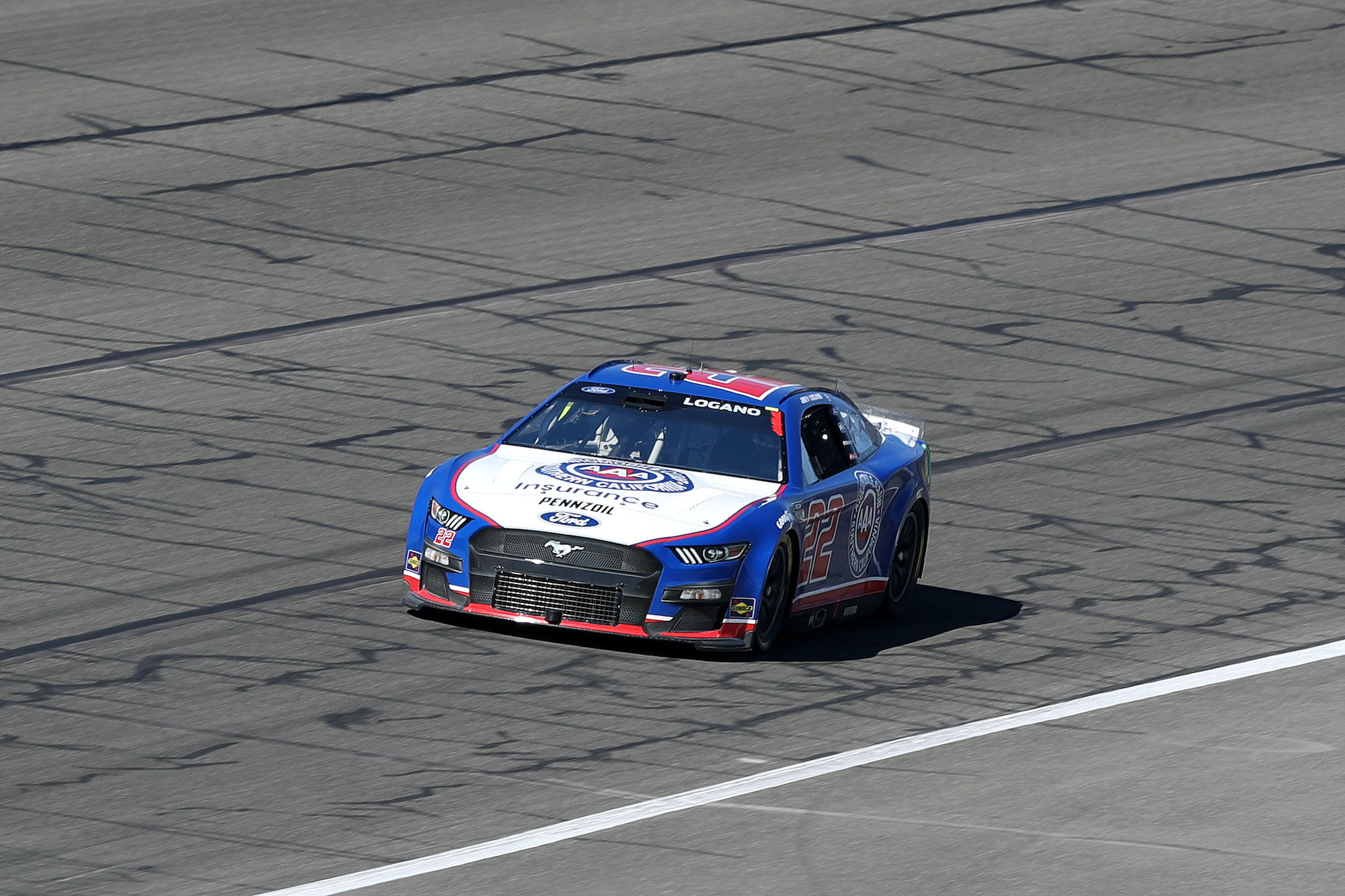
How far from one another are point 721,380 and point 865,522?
1082 mm

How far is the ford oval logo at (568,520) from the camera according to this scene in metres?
10.2

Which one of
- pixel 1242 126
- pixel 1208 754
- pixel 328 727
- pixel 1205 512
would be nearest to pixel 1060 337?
pixel 1205 512

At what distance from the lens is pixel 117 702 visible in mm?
9383

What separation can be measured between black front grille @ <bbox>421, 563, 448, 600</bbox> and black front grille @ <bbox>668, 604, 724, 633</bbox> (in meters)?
1.11

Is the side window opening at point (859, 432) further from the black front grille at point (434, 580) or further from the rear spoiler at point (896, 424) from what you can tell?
the black front grille at point (434, 580)

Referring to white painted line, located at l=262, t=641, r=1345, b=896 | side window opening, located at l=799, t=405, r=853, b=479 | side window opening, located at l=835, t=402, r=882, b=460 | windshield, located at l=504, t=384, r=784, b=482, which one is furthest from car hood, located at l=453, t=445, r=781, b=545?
white painted line, located at l=262, t=641, r=1345, b=896

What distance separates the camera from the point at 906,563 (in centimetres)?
1182

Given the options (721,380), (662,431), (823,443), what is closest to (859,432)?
(823,443)

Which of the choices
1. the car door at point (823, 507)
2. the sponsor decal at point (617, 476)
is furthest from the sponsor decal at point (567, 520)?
the car door at point (823, 507)

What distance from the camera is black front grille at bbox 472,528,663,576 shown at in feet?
33.3

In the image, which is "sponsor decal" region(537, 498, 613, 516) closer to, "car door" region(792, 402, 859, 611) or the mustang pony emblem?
the mustang pony emblem

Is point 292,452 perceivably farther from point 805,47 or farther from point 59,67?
point 805,47

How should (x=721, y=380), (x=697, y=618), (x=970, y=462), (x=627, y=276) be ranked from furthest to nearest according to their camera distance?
(x=627, y=276)
(x=970, y=462)
(x=721, y=380)
(x=697, y=618)

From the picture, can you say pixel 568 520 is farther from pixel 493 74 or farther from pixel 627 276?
pixel 493 74
